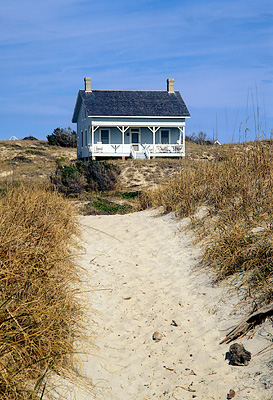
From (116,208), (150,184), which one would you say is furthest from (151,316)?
(150,184)

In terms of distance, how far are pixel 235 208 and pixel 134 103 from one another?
26.5 metres

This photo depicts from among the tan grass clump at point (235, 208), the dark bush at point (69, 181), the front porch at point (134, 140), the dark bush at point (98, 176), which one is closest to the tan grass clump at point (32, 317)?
the tan grass clump at point (235, 208)

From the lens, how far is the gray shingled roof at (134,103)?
3173 cm

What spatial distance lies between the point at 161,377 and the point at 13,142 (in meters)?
34.9

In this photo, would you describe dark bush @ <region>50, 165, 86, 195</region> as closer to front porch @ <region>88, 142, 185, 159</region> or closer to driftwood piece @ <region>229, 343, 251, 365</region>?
driftwood piece @ <region>229, 343, 251, 365</region>

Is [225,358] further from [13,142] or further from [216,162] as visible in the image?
[13,142]

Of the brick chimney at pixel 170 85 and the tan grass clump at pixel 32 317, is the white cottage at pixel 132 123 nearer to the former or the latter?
the brick chimney at pixel 170 85

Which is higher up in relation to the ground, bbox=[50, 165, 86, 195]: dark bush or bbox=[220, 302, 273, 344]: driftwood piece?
bbox=[50, 165, 86, 195]: dark bush

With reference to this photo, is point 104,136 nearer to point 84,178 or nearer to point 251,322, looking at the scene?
point 84,178

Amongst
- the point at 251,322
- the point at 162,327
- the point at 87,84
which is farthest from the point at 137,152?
the point at 251,322

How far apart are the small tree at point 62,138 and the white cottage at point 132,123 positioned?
6961 mm

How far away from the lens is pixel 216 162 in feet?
32.1

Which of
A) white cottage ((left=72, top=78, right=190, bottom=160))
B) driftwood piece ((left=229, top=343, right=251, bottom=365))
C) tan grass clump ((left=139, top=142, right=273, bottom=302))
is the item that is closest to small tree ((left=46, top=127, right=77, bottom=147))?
white cottage ((left=72, top=78, right=190, bottom=160))

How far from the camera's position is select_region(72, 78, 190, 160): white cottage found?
3139 centimetres
